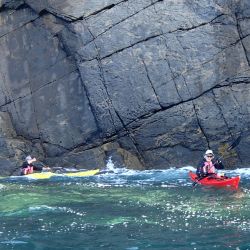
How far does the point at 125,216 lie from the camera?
1425 cm

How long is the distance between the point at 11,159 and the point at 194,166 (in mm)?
8104

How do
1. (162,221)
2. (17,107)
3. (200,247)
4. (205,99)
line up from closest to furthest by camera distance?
(200,247), (162,221), (205,99), (17,107)

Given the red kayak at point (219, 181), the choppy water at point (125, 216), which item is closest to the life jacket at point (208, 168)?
the red kayak at point (219, 181)

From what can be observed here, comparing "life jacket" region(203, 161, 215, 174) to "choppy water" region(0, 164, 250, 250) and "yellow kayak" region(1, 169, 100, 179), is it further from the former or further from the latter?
"yellow kayak" region(1, 169, 100, 179)

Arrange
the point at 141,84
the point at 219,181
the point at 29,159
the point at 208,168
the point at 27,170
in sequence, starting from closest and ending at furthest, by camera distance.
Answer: the point at 219,181, the point at 208,168, the point at 27,170, the point at 29,159, the point at 141,84

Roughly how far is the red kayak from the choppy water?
0.30 metres

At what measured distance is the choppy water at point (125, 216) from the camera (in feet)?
39.2

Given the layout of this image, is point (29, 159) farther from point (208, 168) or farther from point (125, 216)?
point (125, 216)

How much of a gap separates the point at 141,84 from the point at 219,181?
707cm

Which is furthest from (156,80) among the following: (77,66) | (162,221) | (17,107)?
(162,221)

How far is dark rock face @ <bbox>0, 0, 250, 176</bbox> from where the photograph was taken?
23.3m

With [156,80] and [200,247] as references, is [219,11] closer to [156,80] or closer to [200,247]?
[156,80]

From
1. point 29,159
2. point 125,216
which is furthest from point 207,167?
point 29,159

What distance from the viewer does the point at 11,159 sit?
79.6 feet
